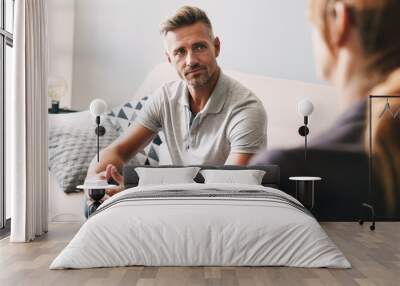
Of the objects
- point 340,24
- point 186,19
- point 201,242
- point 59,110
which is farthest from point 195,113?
point 201,242

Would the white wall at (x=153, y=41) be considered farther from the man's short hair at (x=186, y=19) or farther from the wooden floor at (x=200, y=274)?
the wooden floor at (x=200, y=274)

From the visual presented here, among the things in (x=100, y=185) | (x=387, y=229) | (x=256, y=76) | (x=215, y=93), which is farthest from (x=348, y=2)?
(x=100, y=185)

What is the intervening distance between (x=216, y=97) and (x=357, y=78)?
5.64 feet

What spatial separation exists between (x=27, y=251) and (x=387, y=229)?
158 inches

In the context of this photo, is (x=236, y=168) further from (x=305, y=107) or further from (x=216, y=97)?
(x=305, y=107)

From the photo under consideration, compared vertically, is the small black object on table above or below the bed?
above

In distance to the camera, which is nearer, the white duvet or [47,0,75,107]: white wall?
the white duvet

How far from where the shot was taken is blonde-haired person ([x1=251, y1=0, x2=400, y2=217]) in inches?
297

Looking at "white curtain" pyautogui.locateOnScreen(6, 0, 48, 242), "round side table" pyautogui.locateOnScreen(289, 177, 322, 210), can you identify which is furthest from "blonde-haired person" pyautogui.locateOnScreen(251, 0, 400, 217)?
"white curtain" pyautogui.locateOnScreen(6, 0, 48, 242)

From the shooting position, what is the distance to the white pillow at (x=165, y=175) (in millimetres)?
7035

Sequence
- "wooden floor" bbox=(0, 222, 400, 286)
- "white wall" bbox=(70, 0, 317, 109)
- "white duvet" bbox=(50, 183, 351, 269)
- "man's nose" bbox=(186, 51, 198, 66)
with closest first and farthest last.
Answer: "wooden floor" bbox=(0, 222, 400, 286) → "white duvet" bbox=(50, 183, 351, 269) → "man's nose" bbox=(186, 51, 198, 66) → "white wall" bbox=(70, 0, 317, 109)

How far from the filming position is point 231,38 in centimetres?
780

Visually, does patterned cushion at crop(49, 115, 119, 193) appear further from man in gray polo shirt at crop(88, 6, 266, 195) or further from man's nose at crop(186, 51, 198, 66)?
man's nose at crop(186, 51, 198, 66)

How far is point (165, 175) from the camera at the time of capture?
23.3ft
